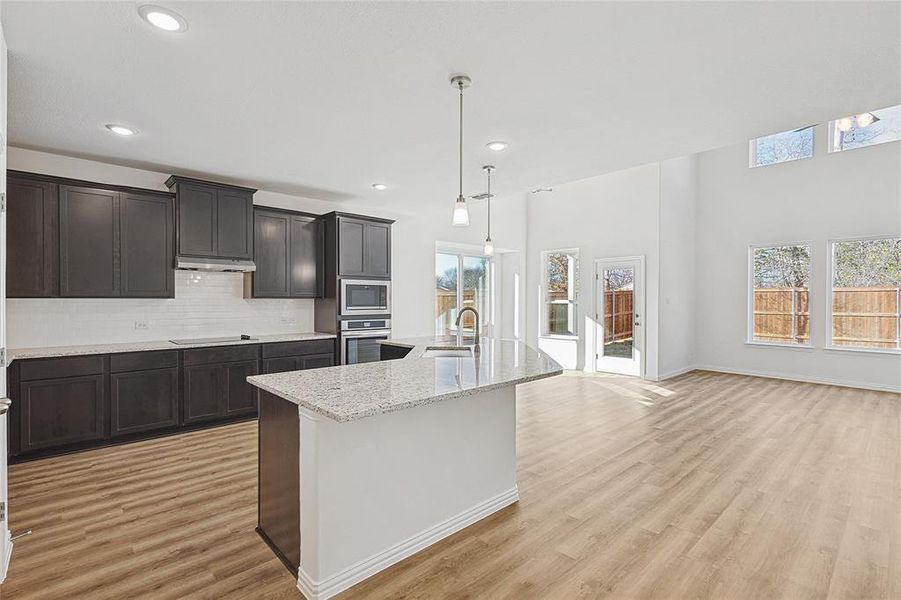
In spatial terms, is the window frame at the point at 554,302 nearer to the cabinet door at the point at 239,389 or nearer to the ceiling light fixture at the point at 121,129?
the cabinet door at the point at 239,389

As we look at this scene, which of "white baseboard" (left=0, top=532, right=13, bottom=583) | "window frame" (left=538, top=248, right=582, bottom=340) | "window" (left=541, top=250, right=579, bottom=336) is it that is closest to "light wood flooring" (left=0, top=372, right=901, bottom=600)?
"white baseboard" (left=0, top=532, right=13, bottom=583)

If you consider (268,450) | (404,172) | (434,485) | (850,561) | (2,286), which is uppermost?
(404,172)

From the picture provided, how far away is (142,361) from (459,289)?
16.0 feet

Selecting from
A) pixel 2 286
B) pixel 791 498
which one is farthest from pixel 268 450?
pixel 791 498

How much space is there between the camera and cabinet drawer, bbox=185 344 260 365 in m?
4.41

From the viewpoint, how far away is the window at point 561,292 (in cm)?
827

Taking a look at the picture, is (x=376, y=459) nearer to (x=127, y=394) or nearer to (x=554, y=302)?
(x=127, y=394)

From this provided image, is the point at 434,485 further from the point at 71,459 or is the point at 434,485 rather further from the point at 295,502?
the point at 71,459

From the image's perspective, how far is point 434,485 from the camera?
249 cm

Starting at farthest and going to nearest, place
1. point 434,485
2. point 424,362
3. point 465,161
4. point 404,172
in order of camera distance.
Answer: point 404,172 < point 465,161 < point 424,362 < point 434,485

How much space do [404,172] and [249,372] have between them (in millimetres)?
2643

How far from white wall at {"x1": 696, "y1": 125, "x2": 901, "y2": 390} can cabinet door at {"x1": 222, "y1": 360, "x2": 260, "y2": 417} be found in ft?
24.5

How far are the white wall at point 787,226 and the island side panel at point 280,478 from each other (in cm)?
793

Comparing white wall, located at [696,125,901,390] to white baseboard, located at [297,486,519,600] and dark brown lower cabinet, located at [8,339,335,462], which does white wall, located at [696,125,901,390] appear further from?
dark brown lower cabinet, located at [8,339,335,462]
